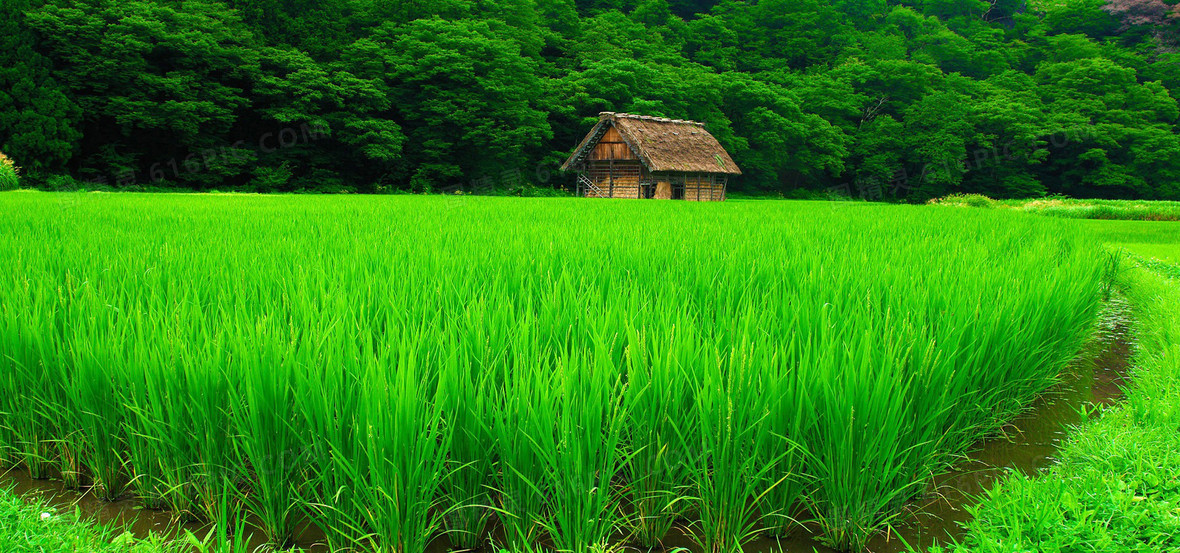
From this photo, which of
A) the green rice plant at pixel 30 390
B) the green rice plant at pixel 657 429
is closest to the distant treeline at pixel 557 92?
the green rice plant at pixel 30 390

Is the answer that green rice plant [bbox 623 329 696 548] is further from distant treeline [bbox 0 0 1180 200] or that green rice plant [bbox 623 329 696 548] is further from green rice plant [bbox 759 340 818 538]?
distant treeline [bbox 0 0 1180 200]

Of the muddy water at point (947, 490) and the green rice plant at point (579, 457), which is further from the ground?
the green rice plant at point (579, 457)

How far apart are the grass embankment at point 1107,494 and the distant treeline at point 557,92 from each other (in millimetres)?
24997

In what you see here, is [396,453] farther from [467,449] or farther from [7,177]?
[7,177]

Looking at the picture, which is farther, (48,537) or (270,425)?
(270,425)

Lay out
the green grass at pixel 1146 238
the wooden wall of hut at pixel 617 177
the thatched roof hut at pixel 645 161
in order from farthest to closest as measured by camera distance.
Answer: the wooden wall of hut at pixel 617 177, the thatched roof hut at pixel 645 161, the green grass at pixel 1146 238

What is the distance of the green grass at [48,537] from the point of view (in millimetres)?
1251

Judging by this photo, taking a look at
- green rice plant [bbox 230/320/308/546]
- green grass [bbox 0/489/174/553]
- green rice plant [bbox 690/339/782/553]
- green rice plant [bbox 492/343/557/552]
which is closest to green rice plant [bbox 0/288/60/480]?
green grass [bbox 0/489/174/553]

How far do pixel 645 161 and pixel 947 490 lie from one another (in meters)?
22.2

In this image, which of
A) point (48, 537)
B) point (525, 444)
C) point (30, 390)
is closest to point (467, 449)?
point (525, 444)

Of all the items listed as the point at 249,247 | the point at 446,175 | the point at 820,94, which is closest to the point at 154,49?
the point at 446,175

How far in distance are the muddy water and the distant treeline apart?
23.2 m

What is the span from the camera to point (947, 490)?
194 cm

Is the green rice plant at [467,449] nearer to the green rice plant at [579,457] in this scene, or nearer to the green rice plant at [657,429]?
the green rice plant at [579,457]
